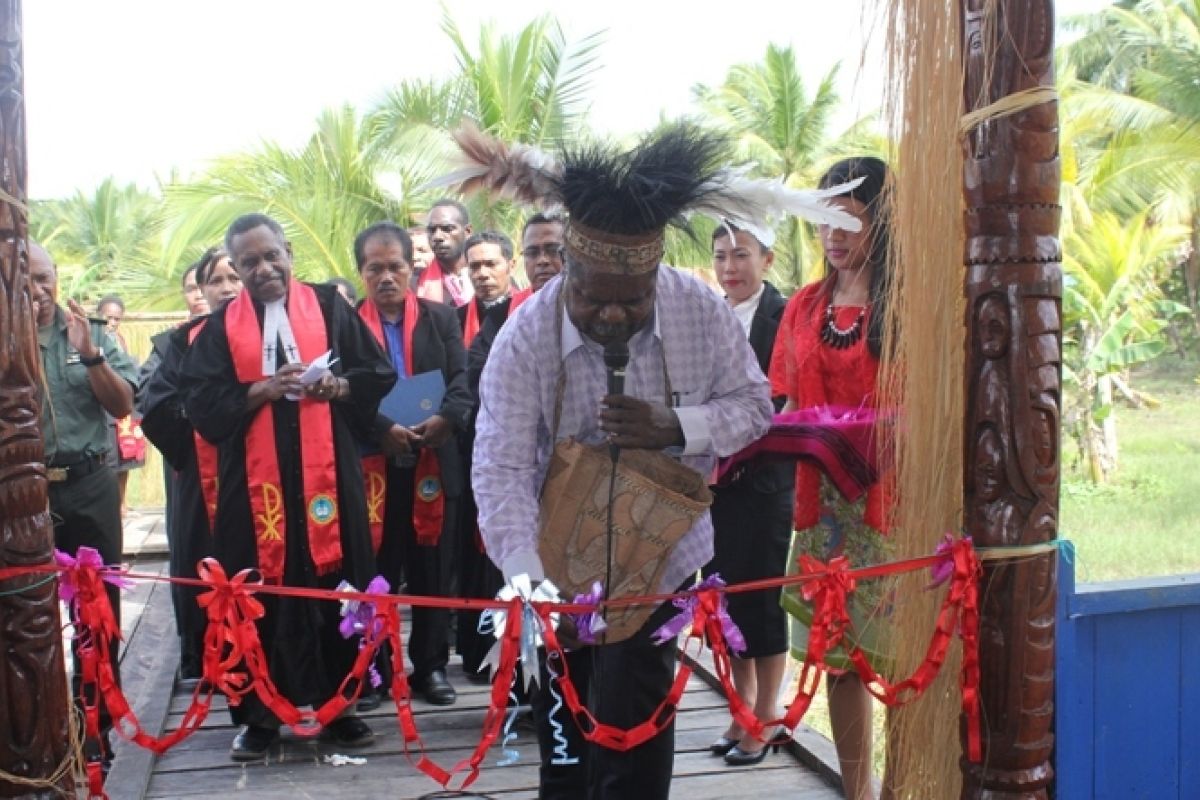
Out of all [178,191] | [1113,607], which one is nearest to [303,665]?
[1113,607]

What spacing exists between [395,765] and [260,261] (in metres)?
1.80

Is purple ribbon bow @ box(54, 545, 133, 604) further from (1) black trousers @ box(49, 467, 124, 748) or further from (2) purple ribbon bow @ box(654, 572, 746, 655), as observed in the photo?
(1) black trousers @ box(49, 467, 124, 748)

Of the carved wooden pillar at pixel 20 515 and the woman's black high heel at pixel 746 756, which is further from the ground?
the carved wooden pillar at pixel 20 515

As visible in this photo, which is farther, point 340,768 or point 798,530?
point 340,768

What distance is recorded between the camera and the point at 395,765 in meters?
4.32

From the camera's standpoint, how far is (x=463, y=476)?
16.6 ft

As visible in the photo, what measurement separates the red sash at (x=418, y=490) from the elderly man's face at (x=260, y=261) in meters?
0.64

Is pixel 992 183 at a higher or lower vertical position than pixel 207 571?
higher

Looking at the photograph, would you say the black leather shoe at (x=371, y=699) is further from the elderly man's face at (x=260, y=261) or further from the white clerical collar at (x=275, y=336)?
the elderly man's face at (x=260, y=261)

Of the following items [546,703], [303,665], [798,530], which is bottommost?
[303,665]

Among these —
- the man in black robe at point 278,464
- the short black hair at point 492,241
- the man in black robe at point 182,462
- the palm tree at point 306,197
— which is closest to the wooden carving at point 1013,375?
the man in black robe at point 278,464

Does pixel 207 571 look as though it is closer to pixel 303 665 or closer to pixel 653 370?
pixel 653 370

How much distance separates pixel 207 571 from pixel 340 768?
2.04 metres

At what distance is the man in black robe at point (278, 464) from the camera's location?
14.2 feet
